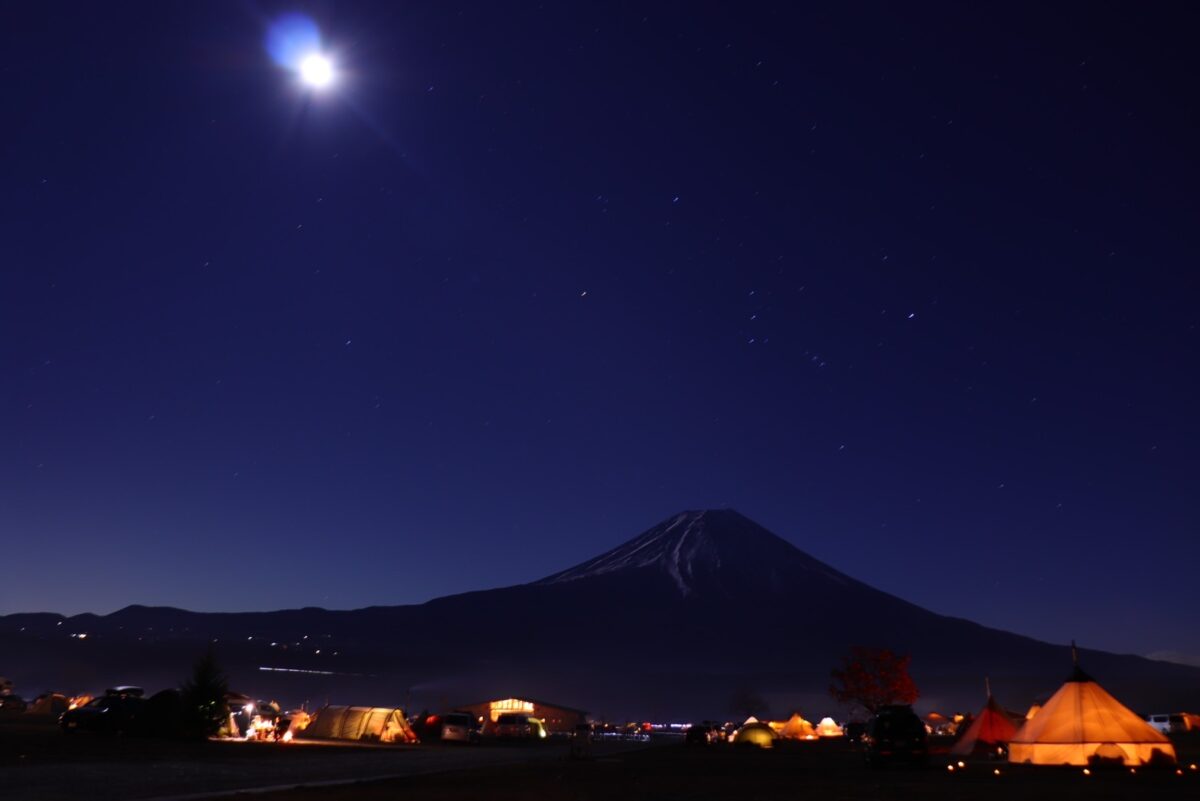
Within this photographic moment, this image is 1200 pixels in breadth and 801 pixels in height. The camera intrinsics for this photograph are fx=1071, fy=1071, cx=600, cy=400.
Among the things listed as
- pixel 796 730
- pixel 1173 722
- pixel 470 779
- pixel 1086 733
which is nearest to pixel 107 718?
pixel 470 779

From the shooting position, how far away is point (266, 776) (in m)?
23.3

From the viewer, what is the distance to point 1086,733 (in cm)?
3139

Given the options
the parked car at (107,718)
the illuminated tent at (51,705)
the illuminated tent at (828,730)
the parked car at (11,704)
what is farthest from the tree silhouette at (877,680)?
the parked car at (107,718)

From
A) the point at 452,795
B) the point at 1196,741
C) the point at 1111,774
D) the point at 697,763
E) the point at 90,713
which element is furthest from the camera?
the point at 1196,741

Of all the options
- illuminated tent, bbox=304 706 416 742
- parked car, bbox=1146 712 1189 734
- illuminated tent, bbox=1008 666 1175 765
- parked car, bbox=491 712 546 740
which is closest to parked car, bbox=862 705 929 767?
illuminated tent, bbox=1008 666 1175 765

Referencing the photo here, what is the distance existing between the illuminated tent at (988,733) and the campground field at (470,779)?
990cm

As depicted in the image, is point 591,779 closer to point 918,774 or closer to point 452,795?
point 452,795

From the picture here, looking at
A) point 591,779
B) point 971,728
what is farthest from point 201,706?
point 971,728

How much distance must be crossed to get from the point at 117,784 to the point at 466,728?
44.0 m

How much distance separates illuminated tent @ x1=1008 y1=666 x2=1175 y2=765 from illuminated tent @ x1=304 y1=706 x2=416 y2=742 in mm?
34838

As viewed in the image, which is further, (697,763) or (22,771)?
(697,763)

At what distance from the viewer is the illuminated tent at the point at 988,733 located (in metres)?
42.7

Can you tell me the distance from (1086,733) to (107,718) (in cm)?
3522

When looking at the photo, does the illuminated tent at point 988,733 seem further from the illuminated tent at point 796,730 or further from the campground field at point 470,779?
the illuminated tent at point 796,730
